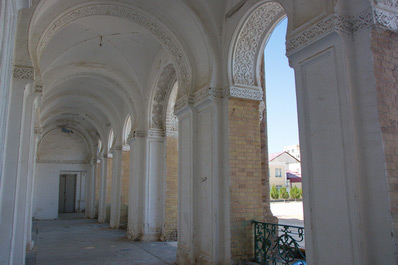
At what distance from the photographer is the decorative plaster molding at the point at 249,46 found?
20.9 feet

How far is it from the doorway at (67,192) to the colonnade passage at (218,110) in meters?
12.7

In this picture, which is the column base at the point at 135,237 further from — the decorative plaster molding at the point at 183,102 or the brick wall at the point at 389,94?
the brick wall at the point at 389,94

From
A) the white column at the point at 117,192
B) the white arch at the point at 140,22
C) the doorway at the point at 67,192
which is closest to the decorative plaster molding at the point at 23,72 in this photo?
the white arch at the point at 140,22

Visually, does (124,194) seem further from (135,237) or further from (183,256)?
(183,256)

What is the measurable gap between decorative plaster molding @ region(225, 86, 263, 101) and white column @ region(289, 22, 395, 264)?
2.14 m

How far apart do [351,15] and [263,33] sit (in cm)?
268

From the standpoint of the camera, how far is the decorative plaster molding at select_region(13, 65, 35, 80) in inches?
207

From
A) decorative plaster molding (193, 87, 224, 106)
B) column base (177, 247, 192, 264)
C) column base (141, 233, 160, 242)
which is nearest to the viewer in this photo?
decorative plaster molding (193, 87, 224, 106)

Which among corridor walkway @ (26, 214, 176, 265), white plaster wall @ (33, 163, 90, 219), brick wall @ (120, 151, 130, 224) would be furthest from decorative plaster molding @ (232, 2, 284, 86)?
white plaster wall @ (33, 163, 90, 219)

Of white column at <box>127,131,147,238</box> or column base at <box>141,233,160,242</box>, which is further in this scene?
white column at <box>127,131,147,238</box>

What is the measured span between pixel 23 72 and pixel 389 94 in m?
5.18

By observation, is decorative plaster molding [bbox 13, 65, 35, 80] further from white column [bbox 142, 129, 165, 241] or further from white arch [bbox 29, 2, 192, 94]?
white column [bbox 142, 129, 165, 241]

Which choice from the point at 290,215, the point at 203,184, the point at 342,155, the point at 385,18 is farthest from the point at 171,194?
the point at 290,215

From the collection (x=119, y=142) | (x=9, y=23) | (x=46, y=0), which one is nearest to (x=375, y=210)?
(x=9, y=23)
